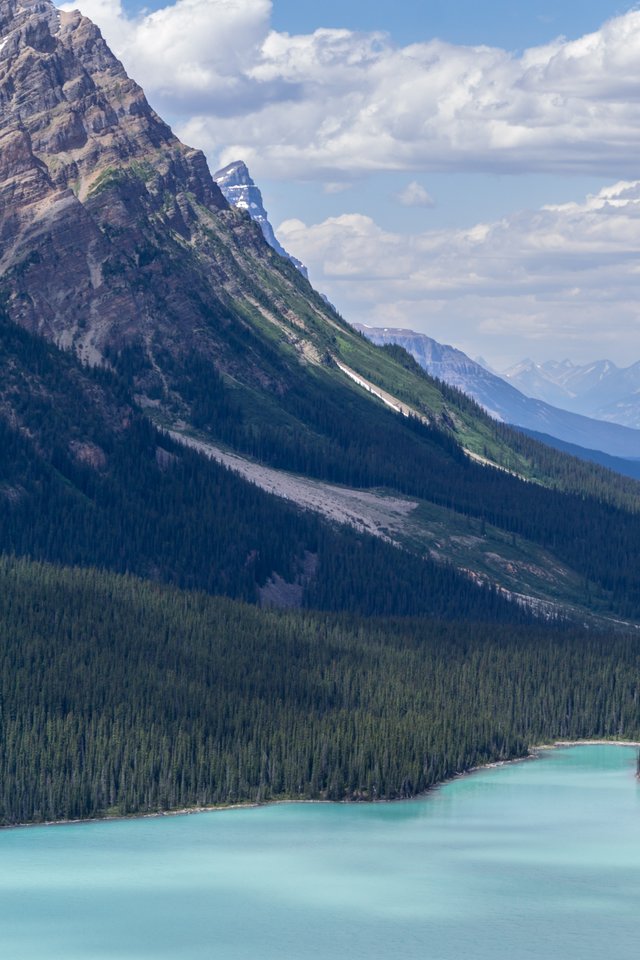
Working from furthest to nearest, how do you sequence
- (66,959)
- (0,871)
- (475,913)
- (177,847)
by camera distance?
(177,847), (0,871), (475,913), (66,959)

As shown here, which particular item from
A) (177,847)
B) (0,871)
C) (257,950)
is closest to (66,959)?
(257,950)

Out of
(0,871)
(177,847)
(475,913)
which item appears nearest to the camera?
(475,913)

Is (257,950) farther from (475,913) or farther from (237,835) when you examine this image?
(237,835)

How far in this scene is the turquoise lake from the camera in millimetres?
155375

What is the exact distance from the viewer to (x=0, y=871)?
589ft

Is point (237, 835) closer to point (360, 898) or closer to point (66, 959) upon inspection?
point (360, 898)

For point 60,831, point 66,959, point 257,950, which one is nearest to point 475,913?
point 257,950

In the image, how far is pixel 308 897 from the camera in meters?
172

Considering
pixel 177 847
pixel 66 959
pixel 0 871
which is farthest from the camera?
pixel 177 847

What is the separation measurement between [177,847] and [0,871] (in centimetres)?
1975

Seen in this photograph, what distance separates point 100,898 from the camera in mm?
170250

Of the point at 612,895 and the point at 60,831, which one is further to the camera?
the point at 60,831

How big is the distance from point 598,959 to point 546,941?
671cm

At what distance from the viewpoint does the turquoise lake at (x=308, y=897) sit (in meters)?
155
